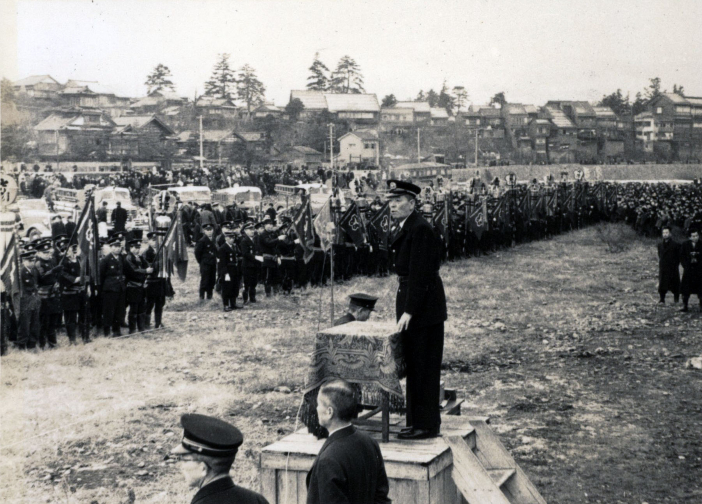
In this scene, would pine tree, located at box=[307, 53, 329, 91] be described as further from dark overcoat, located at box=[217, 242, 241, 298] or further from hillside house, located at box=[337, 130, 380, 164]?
dark overcoat, located at box=[217, 242, 241, 298]

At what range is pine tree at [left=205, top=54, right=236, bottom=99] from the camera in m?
35.8

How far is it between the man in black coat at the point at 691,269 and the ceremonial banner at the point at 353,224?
7.62 metres

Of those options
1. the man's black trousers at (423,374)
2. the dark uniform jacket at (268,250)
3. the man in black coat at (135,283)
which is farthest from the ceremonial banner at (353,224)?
the man's black trousers at (423,374)

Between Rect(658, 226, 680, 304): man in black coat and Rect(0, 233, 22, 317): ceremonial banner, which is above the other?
Rect(0, 233, 22, 317): ceremonial banner

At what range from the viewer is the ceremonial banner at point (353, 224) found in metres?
18.4

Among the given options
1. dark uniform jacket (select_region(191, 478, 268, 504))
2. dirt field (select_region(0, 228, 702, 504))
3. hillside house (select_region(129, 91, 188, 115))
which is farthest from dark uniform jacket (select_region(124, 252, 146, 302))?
hillside house (select_region(129, 91, 188, 115))

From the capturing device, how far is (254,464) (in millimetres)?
7016

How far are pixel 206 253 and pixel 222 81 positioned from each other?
23.2 m

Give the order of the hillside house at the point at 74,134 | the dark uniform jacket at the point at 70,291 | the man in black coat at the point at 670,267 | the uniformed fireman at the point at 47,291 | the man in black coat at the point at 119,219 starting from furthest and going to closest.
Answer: the hillside house at the point at 74,134, the man in black coat at the point at 119,219, the man in black coat at the point at 670,267, the dark uniform jacket at the point at 70,291, the uniformed fireman at the point at 47,291

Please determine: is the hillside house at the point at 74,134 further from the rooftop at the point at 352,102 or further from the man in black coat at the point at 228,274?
the rooftop at the point at 352,102

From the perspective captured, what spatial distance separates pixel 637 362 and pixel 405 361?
7.15 m

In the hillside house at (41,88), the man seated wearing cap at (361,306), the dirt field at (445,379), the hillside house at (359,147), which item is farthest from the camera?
the hillside house at (359,147)

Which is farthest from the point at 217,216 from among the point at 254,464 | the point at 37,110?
the point at 254,464

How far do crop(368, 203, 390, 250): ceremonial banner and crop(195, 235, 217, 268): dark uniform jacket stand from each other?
15.5 ft
